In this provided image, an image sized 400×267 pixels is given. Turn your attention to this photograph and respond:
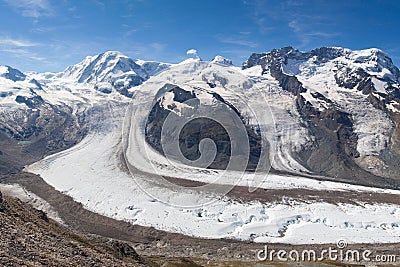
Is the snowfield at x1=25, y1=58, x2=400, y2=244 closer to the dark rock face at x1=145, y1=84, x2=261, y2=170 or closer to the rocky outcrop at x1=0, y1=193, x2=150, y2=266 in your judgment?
the dark rock face at x1=145, y1=84, x2=261, y2=170

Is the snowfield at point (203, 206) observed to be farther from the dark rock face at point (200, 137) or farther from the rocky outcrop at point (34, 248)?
the rocky outcrop at point (34, 248)

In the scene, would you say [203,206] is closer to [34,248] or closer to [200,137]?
[34,248]

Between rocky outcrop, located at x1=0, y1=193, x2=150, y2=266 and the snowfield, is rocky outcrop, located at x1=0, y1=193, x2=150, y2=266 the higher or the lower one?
the higher one

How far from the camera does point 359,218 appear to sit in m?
76.8

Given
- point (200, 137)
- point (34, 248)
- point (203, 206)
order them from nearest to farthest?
point (34, 248) → point (203, 206) → point (200, 137)

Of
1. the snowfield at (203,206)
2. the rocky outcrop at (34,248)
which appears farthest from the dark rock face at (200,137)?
the rocky outcrop at (34,248)

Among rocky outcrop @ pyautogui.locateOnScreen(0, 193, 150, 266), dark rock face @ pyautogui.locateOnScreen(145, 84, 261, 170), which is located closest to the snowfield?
dark rock face @ pyautogui.locateOnScreen(145, 84, 261, 170)

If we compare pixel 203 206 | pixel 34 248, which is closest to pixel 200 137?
pixel 203 206

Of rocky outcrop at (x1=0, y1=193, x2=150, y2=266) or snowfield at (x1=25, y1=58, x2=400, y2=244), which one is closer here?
rocky outcrop at (x1=0, y1=193, x2=150, y2=266)

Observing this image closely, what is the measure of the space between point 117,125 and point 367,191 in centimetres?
12947

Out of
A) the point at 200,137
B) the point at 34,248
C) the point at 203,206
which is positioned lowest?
the point at 203,206

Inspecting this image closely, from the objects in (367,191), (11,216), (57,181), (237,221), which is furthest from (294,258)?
(57,181)

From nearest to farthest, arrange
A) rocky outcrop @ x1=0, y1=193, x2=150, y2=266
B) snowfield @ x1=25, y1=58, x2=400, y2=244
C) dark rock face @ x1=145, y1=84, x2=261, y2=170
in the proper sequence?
rocky outcrop @ x1=0, y1=193, x2=150, y2=266 < snowfield @ x1=25, y1=58, x2=400, y2=244 < dark rock face @ x1=145, y1=84, x2=261, y2=170

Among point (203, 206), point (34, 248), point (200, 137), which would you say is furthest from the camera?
point (200, 137)
